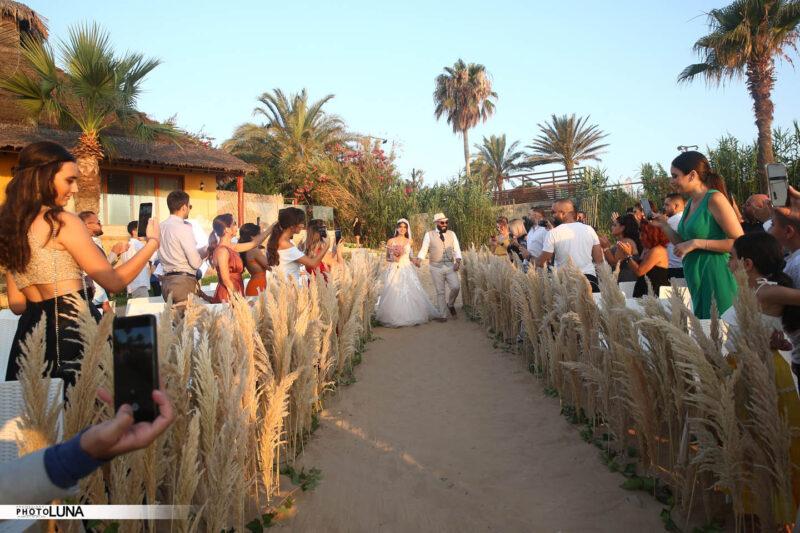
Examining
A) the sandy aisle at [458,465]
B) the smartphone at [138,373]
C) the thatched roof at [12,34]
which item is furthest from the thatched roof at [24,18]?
the smartphone at [138,373]

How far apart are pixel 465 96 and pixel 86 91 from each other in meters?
33.4

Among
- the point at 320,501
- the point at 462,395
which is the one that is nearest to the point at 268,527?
the point at 320,501

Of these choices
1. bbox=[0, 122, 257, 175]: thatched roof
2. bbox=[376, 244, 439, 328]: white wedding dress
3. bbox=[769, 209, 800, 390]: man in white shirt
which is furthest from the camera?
bbox=[0, 122, 257, 175]: thatched roof

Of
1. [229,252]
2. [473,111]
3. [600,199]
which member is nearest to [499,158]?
[473,111]

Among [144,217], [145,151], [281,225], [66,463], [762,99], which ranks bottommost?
[66,463]

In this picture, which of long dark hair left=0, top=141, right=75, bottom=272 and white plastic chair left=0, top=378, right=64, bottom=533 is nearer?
white plastic chair left=0, top=378, right=64, bottom=533

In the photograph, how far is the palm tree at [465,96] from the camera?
A: 41719 millimetres

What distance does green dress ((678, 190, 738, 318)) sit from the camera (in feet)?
11.8

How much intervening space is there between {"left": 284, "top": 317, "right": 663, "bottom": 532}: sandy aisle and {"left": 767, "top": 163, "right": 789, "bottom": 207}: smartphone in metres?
1.72

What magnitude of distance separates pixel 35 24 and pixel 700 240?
2384 cm

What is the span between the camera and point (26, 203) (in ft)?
8.04

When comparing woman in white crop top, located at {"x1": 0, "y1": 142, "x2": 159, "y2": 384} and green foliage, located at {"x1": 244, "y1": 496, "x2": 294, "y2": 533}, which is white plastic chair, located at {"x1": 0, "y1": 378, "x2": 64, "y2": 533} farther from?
green foliage, located at {"x1": 244, "y1": 496, "x2": 294, "y2": 533}

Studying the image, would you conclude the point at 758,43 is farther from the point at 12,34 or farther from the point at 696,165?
the point at 12,34

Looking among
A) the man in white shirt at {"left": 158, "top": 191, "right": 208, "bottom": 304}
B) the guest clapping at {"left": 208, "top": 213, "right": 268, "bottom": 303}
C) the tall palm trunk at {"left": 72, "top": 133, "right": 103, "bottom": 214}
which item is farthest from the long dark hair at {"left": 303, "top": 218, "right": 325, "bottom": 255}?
the tall palm trunk at {"left": 72, "top": 133, "right": 103, "bottom": 214}
